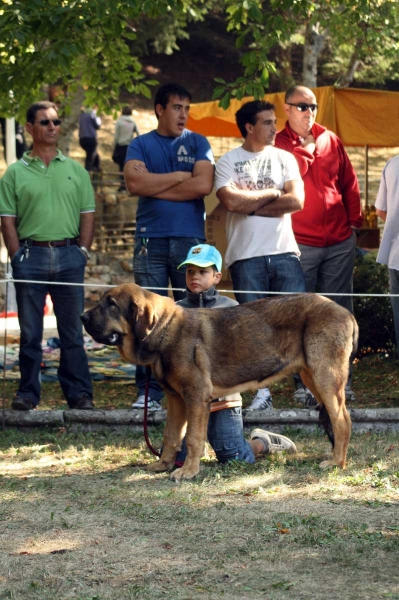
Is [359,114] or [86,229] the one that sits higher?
[359,114]

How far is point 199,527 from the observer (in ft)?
17.2

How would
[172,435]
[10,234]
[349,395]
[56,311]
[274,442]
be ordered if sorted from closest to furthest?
1. [172,435]
2. [274,442]
3. [10,234]
4. [56,311]
5. [349,395]

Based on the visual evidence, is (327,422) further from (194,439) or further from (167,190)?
(167,190)

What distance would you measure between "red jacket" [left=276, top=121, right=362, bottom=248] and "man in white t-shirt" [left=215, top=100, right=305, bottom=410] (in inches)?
19.1

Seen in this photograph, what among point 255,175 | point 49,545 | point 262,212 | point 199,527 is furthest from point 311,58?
point 49,545

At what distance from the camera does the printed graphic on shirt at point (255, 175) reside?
7988 mm

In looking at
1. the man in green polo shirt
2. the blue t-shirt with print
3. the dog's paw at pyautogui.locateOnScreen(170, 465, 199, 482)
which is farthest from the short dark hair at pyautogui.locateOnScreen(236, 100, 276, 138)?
the dog's paw at pyautogui.locateOnScreen(170, 465, 199, 482)

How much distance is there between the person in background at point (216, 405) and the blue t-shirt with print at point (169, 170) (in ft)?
3.89

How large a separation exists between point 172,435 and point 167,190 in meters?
2.18

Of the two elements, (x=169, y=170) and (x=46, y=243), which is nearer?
(x=169, y=170)

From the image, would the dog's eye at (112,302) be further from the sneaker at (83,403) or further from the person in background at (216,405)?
the sneaker at (83,403)

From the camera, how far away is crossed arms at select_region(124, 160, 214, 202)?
7910mm

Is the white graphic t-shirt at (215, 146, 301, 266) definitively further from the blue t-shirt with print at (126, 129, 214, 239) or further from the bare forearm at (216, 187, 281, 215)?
the blue t-shirt with print at (126, 129, 214, 239)

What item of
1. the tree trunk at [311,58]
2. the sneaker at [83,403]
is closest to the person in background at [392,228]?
the sneaker at [83,403]
